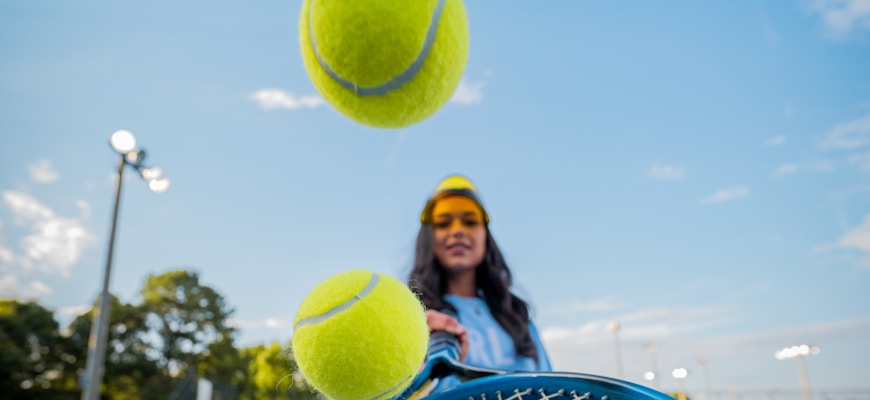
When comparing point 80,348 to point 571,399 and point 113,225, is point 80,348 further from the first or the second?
point 571,399

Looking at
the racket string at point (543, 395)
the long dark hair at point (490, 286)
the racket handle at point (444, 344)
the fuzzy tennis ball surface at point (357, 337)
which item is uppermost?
the long dark hair at point (490, 286)

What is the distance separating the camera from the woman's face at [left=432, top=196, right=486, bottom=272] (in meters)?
3.16

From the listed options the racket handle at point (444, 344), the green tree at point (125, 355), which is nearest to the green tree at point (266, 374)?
the green tree at point (125, 355)

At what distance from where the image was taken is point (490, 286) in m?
3.29

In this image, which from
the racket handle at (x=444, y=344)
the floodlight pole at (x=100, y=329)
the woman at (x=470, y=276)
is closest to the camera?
the racket handle at (x=444, y=344)

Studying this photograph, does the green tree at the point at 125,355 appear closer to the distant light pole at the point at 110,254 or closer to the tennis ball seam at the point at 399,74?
the distant light pole at the point at 110,254

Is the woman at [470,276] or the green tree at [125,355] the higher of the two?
the green tree at [125,355]

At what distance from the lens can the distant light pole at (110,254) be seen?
6793mm

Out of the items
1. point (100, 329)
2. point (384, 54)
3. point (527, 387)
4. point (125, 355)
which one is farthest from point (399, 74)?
point (125, 355)

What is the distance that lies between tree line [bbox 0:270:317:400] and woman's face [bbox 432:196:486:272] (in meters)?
20.8

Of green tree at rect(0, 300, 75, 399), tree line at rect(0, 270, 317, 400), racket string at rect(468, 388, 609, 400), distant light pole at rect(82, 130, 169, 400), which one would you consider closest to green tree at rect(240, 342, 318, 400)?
tree line at rect(0, 270, 317, 400)

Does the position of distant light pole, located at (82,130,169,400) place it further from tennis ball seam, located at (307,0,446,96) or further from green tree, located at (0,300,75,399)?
green tree, located at (0,300,75,399)

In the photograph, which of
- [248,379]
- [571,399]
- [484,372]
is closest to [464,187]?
[484,372]

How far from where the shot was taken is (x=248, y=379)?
30.3m
